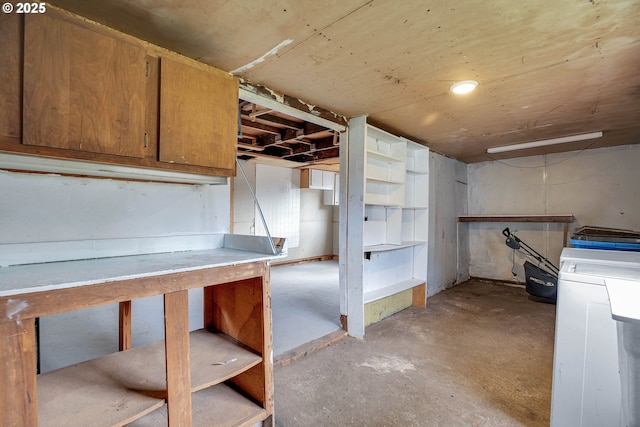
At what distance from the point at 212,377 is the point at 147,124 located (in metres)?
1.26

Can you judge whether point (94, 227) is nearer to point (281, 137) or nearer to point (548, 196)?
point (281, 137)

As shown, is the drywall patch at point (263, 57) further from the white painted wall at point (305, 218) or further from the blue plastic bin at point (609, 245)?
the white painted wall at point (305, 218)

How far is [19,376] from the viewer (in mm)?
909

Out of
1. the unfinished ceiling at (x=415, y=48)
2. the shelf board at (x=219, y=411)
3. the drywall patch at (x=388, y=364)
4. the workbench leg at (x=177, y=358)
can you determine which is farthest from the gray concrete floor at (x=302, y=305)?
the unfinished ceiling at (x=415, y=48)

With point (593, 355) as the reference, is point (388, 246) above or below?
above

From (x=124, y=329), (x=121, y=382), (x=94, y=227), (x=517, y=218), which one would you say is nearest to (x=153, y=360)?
(x=121, y=382)

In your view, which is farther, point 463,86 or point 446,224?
point 446,224

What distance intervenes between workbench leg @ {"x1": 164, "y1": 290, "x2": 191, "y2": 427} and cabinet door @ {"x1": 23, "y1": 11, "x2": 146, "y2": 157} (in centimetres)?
75

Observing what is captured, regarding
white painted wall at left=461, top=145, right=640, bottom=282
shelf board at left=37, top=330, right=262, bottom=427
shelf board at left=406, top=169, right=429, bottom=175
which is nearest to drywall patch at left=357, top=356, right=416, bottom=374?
shelf board at left=37, top=330, right=262, bottom=427

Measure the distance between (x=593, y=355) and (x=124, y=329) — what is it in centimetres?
237

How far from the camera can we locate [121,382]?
135 centimetres

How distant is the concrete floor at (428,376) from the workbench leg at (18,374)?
1.20 meters

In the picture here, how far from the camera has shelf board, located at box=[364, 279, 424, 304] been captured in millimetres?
3083

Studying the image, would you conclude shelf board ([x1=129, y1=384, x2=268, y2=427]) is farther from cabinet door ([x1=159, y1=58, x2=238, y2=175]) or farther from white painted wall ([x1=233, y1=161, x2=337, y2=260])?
white painted wall ([x1=233, y1=161, x2=337, y2=260])
